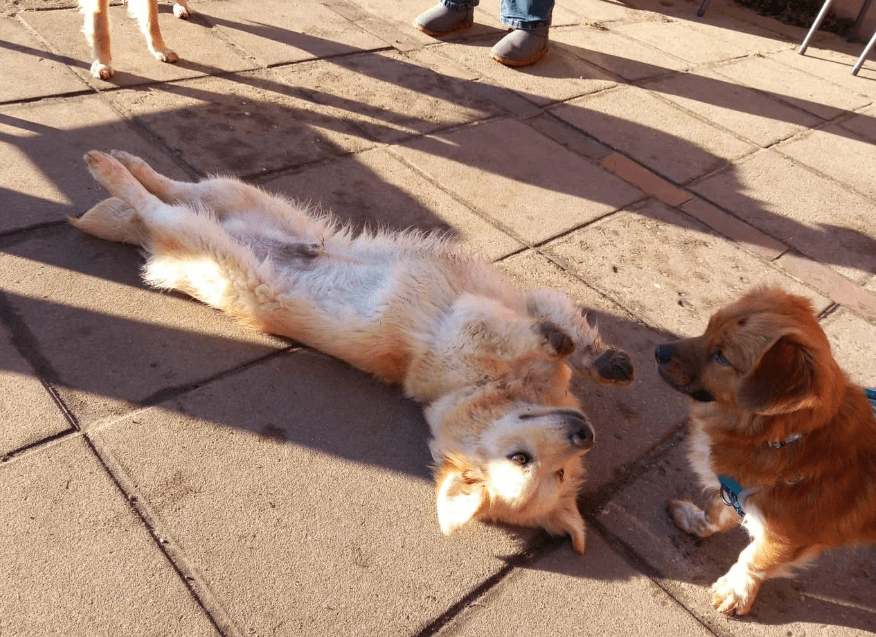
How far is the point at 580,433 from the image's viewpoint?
276 cm

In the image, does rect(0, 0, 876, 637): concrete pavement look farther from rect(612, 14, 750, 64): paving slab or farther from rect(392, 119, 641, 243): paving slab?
rect(612, 14, 750, 64): paving slab

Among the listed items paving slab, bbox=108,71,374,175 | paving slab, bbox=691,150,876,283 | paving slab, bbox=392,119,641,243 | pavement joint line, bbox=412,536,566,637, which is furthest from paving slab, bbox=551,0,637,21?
pavement joint line, bbox=412,536,566,637

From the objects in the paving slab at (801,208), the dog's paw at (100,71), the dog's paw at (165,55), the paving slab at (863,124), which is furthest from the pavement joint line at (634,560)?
the paving slab at (863,124)

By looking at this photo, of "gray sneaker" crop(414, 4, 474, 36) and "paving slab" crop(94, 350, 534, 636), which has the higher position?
"gray sneaker" crop(414, 4, 474, 36)

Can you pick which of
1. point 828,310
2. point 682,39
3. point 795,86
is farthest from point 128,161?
point 795,86

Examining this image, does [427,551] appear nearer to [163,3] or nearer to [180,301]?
Answer: [180,301]

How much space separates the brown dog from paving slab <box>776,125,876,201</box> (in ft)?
12.2

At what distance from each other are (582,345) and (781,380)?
113cm

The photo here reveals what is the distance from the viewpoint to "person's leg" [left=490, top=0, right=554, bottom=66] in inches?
245

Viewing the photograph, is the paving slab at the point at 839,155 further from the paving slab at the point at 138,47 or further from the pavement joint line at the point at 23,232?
the pavement joint line at the point at 23,232

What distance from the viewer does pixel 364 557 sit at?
2572 mm

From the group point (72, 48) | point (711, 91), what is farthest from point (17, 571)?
point (711, 91)

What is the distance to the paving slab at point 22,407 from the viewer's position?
266 centimetres

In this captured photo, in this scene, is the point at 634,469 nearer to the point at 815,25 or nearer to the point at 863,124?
the point at 863,124
